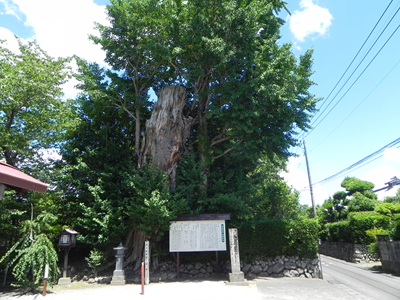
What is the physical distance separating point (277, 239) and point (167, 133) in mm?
7754

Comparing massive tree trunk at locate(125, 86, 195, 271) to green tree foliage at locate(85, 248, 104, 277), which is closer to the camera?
green tree foliage at locate(85, 248, 104, 277)

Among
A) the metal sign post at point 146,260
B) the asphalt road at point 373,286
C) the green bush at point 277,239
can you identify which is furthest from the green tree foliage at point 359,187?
the metal sign post at point 146,260

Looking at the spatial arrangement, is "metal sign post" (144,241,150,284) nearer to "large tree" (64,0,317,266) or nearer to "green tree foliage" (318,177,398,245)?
"large tree" (64,0,317,266)

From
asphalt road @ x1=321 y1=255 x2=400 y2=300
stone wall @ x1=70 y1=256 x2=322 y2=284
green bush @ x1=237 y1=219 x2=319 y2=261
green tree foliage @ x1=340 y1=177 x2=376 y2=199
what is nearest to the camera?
asphalt road @ x1=321 y1=255 x2=400 y2=300

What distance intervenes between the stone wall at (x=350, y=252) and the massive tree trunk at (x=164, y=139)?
48.3ft

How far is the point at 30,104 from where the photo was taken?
1187 cm

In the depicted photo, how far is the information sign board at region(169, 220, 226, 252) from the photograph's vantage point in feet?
37.2

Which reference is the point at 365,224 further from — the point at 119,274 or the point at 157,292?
the point at 119,274

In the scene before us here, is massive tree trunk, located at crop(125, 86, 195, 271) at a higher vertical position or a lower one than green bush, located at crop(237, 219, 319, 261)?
higher

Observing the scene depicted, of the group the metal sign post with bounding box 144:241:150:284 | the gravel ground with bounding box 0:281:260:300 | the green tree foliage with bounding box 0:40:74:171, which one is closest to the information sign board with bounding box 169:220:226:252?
the metal sign post with bounding box 144:241:150:284

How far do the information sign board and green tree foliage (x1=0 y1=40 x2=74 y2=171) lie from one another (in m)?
7.16

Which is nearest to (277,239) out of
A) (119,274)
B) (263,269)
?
(263,269)

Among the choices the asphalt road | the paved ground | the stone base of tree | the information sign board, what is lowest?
the asphalt road

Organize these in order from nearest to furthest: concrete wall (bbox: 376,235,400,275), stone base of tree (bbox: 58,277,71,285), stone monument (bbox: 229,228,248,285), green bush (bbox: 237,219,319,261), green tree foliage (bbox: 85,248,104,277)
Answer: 1. stone monument (bbox: 229,228,248,285)
2. stone base of tree (bbox: 58,277,71,285)
3. green tree foliage (bbox: 85,248,104,277)
4. green bush (bbox: 237,219,319,261)
5. concrete wall (bbox: 376,235,400,275)
